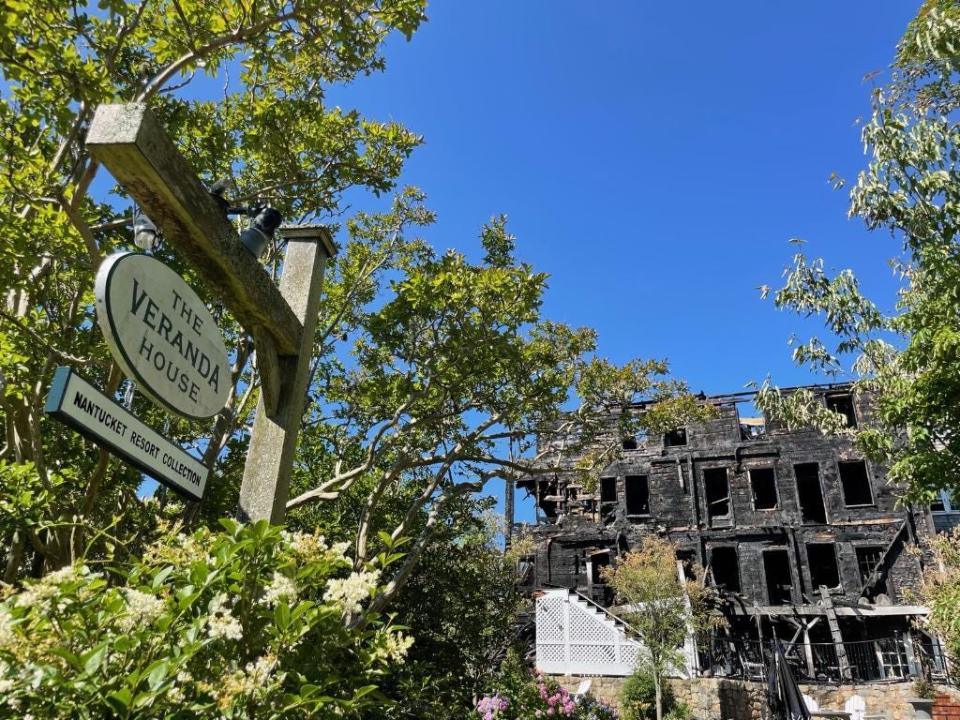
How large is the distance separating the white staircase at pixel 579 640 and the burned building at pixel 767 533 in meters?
0.88

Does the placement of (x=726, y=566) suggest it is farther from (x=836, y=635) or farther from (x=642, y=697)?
(x=642, y=697)

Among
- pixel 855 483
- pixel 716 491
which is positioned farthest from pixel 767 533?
pixel 855 483

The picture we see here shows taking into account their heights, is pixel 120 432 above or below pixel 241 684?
above

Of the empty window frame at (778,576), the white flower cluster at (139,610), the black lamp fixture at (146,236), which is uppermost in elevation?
the empty window frame at (778,576)

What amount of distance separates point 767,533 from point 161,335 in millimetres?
27498

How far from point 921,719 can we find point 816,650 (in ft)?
27.7

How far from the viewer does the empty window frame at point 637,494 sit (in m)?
29.0

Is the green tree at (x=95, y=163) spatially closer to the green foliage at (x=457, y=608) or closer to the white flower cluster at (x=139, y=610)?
the white flower cluster at (x=139, y=610)

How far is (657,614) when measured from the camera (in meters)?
18.5

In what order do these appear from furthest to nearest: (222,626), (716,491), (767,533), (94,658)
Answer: (716,491), (767,533), (222,626), (94,658)

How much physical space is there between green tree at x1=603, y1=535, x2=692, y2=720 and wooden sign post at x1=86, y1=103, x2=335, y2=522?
15702 millimetres

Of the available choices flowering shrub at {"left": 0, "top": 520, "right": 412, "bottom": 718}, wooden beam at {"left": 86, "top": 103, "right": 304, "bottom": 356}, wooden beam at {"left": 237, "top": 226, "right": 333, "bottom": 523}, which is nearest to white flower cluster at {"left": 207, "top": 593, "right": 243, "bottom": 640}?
flowering shrub at {"left": 0, "top": 520, "right": 412, "bottom": 718}

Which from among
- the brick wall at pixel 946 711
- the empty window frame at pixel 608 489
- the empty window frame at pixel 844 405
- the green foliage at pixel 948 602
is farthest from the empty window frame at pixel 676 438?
the brick wall at pixel 946 711

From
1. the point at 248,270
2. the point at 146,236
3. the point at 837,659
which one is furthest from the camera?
the point at 837,659
